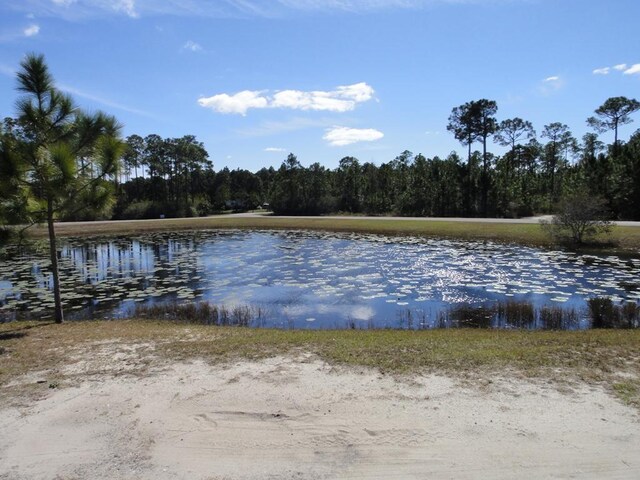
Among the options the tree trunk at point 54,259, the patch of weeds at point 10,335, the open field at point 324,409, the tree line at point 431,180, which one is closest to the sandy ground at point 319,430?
the open field at point 324,409

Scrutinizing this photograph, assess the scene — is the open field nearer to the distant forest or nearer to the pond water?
the pond water

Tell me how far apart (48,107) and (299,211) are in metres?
58.0

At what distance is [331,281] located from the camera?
16.4 meters

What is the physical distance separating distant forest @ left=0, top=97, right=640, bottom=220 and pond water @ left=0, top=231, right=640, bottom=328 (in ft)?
58.5

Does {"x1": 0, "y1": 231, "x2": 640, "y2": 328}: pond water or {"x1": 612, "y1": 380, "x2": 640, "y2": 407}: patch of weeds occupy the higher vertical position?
{"x1": 612, "y1": 380, "x2": 640, "y2": 407}: patch of weeds

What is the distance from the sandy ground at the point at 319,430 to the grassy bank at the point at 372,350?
0.47 m

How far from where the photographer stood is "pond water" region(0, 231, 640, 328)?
12.4 meters

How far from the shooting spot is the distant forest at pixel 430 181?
4922cm

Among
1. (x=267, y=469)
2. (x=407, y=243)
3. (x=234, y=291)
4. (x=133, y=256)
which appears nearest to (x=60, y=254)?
(x=133, y=256)

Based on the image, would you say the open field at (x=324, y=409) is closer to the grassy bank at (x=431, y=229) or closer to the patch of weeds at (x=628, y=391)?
the patch of weeds at (x=628, y=391)

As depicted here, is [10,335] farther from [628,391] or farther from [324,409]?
[628,391]

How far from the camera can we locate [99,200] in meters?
10.3

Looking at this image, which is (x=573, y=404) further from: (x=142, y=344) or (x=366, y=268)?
(x=366, y=268)

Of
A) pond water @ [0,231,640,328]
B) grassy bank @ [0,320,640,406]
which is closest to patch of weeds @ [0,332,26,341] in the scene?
grassy bank @ [0,320,640,406]
